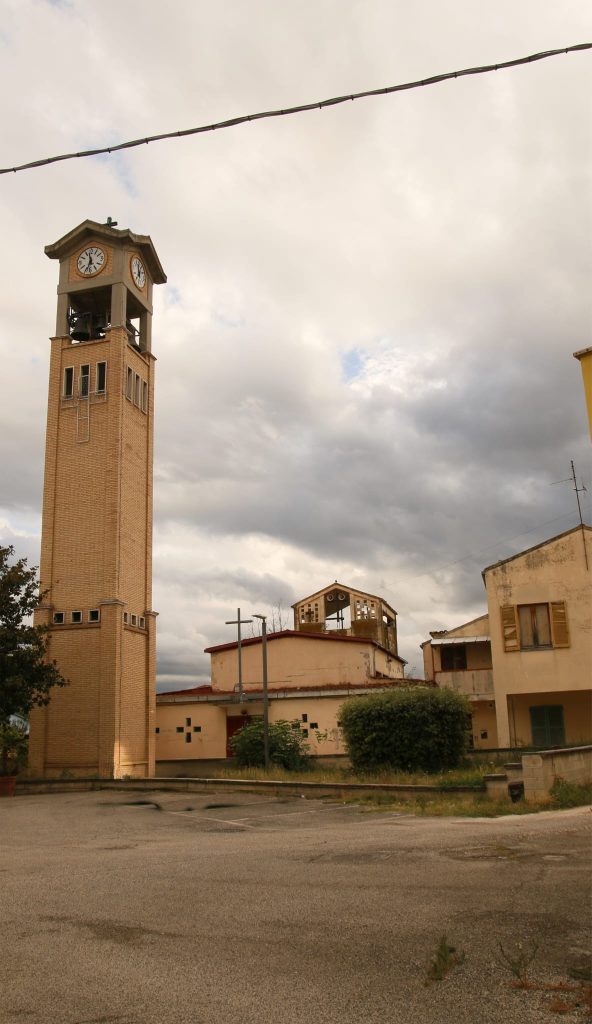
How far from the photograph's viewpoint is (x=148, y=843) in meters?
13.0

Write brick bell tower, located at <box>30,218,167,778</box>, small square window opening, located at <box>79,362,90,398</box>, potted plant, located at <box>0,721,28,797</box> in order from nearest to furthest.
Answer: potted plant, located at <box>0,721,28,797</box>
brick bell tower, located at <box>30,218,167,778</box>
small square window opening, located at <box>79,362,90,398</box>

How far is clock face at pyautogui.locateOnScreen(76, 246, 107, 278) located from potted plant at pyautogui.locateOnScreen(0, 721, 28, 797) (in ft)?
61.1

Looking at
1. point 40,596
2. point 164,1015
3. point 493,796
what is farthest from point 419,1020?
point 40,596

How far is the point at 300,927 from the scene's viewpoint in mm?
6770

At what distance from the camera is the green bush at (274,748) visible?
26.7 metres

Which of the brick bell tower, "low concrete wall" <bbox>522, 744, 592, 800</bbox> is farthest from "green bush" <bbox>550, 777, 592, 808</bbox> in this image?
the brick bell tower

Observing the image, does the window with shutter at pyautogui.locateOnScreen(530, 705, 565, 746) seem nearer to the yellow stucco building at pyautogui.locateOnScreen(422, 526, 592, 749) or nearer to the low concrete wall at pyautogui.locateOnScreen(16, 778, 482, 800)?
the yellow stucco building at pyautogui.locateOnScreen(422, 526, 592, 749)

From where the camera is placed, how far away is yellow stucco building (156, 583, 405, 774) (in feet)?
103

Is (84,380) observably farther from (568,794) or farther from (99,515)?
(568,794)

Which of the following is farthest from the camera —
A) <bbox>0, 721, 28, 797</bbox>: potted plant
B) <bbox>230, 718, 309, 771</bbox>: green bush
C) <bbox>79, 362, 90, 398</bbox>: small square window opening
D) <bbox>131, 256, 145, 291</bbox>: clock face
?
<bbox>131, 256, 145, 291</bbox>: clock face

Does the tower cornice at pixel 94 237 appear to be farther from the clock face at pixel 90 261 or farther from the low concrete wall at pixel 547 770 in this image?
the low concrete wall at pixel 547 770

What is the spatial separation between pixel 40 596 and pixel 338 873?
21283 mm

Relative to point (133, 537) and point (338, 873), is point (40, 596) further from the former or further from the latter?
point (338, 873)

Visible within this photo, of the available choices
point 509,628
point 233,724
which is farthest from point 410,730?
point 233,724
